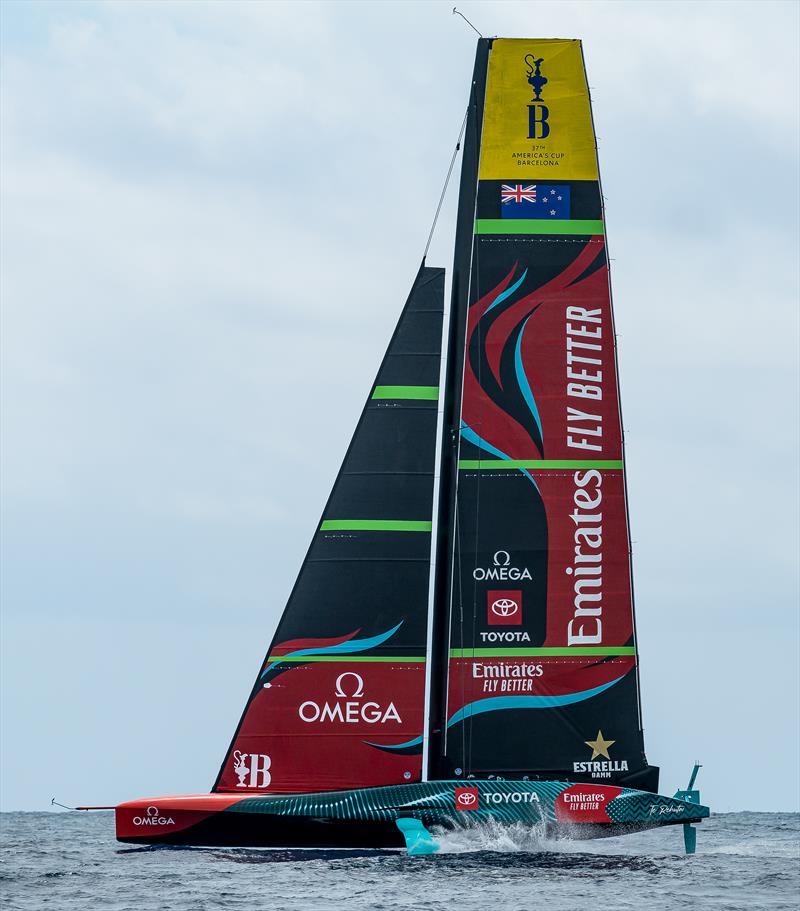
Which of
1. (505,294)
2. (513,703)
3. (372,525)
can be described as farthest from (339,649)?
(505,294)

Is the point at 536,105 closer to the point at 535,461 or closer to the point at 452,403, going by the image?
the point at 452,403

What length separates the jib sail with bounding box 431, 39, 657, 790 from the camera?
22375mm

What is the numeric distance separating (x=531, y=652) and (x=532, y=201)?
262 inches

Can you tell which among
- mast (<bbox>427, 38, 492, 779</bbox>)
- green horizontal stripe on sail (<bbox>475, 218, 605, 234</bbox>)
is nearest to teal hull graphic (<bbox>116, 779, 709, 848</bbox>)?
mast (<bbox>427, 38, 492, 779</bbox>)

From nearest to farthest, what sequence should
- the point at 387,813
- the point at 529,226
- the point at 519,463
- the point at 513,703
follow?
the point at 387,813
the point at 513,703
the point at 519,463
the point at 529,226

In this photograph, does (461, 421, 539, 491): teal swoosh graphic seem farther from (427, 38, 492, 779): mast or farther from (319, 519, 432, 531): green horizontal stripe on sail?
(319, 519, 432, 531): green horizontal stripe on sail

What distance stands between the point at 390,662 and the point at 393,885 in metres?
3.58

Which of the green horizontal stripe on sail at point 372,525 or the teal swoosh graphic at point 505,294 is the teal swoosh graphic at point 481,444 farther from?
the teal swoosh graphic at point 505,294

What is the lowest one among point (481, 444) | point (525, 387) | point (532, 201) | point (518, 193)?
point (481, 444)

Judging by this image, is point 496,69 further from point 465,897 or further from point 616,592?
point 465,897

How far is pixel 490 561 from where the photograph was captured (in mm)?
22609

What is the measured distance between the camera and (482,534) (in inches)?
893

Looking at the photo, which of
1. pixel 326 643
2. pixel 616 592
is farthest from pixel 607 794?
pixel 326 643

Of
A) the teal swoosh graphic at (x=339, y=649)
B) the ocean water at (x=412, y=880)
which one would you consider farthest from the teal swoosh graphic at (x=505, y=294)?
the ocean water at (x=412, y=880)
